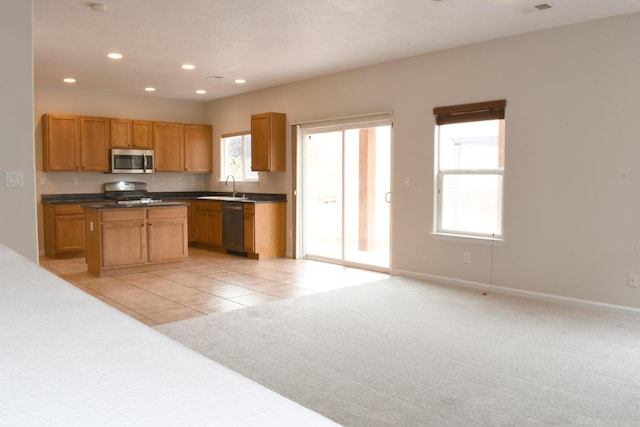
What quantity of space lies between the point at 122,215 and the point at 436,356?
443 cm

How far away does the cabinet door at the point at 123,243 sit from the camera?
19.8ft

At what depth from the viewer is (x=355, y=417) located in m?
2.46

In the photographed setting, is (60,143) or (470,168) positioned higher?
(60,143)

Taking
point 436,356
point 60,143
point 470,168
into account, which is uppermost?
point 60,143

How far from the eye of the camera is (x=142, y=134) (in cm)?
855

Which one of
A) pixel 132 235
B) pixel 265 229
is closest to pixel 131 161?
pixel 132 235

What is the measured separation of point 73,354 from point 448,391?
2400 millimetres

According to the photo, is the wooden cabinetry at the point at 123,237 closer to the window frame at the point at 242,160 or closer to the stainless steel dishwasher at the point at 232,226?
the stainless steel dishwasher at the point at 232,226

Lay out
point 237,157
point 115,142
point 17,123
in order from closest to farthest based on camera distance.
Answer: point 17,123
point 115,142
point 237,157

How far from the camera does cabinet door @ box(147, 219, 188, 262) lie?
6.44m

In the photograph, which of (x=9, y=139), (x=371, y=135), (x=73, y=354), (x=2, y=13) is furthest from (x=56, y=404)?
(x=371, y=135)

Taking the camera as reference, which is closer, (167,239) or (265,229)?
(167,239)

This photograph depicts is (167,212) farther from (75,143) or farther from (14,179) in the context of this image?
(14,179)

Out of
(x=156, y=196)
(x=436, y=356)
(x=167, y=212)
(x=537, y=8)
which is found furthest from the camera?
(x=156, y=196)
